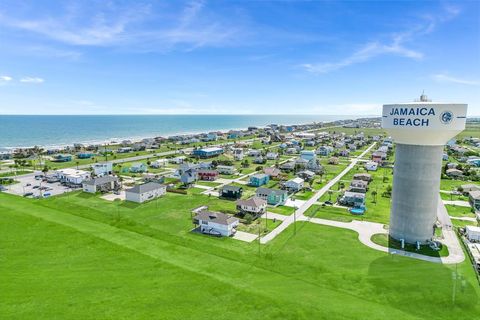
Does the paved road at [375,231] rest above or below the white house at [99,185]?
below

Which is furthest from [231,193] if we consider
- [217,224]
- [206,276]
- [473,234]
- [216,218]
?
[473,234]

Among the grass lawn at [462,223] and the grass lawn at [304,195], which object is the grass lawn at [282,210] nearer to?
the grass lawn at [304,195]

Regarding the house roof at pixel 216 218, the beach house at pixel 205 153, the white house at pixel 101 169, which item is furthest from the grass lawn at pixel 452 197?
the white house at pixel 101 169

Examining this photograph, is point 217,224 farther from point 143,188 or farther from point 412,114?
point 412,114

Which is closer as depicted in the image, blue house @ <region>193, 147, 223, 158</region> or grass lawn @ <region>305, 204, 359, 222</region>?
grass lawn @ <region>305, 204, 359, 222</region>

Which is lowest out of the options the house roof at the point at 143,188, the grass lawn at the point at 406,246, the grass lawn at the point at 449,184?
the grass lawn at the point at 406,246

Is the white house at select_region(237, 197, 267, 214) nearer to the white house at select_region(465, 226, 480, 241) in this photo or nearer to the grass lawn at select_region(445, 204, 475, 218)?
the white house at select_region(465, 226, 480, 241)

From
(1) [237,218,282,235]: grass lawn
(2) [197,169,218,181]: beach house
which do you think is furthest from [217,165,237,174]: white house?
(1) [237,218,282,235]: grass lawn

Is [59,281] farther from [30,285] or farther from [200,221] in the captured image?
[200,221]
